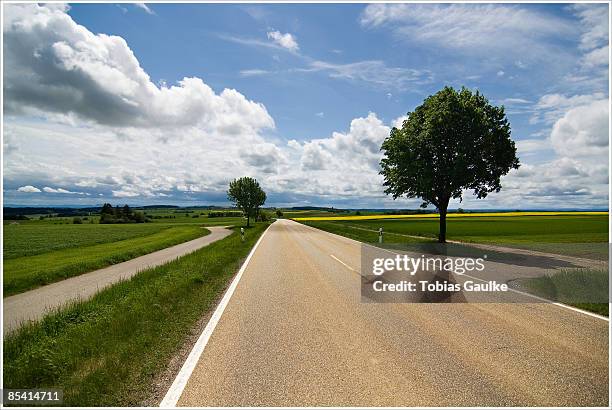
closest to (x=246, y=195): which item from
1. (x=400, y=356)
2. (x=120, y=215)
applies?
(x=120, y=215)

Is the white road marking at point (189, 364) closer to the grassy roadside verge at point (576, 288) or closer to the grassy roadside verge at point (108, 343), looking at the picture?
the grassy roadside verge at point (108, 343)

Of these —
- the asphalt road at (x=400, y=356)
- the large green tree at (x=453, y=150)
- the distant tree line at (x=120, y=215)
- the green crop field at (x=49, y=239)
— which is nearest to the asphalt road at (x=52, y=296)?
the asphalt road at (x=400, y=356)

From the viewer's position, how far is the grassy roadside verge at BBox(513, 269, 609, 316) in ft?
28.2

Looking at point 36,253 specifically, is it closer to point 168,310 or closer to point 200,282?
point 200,282

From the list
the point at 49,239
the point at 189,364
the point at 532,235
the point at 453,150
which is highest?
the point at 453,150

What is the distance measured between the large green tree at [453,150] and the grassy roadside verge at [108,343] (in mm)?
18653

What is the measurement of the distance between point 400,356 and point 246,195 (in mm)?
74935

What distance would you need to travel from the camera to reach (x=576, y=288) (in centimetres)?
1027

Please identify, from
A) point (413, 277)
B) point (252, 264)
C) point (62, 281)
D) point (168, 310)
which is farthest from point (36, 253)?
point (413, 277)

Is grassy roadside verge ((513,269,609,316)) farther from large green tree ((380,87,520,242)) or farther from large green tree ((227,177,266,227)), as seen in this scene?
large green tree ((227,177,266,227))

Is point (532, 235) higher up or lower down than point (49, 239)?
higher up

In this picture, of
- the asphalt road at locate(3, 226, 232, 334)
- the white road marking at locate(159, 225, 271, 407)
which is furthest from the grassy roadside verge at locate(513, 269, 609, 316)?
the asphalt road at locate(3, 226, 232, 334)

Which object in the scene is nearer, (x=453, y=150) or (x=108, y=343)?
(x=108, y=343)

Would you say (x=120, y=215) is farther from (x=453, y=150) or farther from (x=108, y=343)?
(x=108, y=343)
